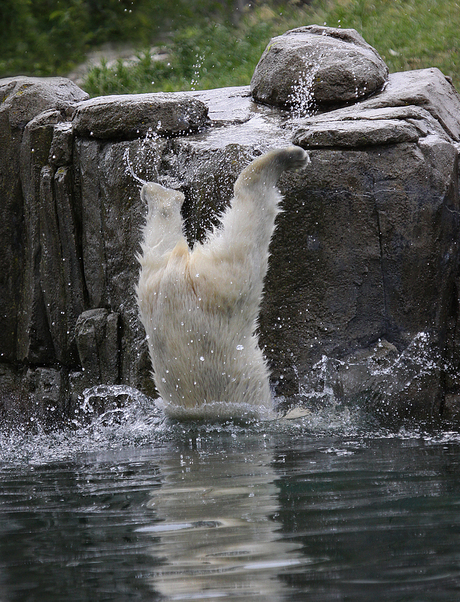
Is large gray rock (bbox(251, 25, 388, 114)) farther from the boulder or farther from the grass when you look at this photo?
the grass

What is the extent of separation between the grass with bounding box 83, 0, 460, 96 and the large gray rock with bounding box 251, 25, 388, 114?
352 cm

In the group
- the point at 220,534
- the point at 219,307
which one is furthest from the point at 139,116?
the point at 220,534

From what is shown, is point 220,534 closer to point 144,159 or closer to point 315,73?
point 144,159

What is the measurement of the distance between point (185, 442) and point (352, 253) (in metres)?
1.74

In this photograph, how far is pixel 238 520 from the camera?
2238 millimetres

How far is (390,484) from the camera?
267 cm

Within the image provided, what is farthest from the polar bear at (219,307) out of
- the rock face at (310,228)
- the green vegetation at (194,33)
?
the green vegetation at (194,33)

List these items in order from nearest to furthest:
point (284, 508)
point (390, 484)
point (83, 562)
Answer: point (83, 562), point (284, 508), point (390, 484)

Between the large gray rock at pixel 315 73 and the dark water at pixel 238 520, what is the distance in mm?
2755

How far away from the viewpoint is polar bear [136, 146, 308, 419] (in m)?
3.96

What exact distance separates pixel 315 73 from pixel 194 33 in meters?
9.28

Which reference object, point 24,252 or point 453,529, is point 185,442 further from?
point 24,252

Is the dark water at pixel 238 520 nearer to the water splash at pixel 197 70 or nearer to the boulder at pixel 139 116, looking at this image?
the boulder at pixel 139 116

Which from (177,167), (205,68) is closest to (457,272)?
(177,167)
